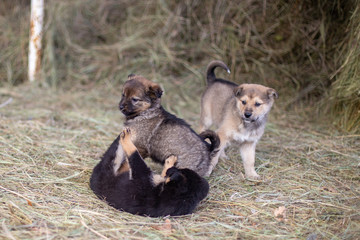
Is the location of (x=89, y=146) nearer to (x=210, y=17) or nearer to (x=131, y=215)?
(x=131, y=215)

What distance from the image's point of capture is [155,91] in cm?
520

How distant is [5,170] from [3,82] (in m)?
5.15

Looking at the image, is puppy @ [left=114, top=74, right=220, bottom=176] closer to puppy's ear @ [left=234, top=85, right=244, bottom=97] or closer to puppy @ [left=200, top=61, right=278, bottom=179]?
puppy @ [left=200, top=61, right=278, bottom=179]

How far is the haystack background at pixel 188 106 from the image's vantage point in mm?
3934

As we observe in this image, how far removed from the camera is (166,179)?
4.14m

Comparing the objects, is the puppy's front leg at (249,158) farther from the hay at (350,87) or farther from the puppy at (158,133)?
the hay at (350,87)

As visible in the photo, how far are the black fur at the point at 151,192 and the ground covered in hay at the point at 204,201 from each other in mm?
102

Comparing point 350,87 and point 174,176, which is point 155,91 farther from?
point 350,87

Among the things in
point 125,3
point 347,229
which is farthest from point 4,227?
point 125,3

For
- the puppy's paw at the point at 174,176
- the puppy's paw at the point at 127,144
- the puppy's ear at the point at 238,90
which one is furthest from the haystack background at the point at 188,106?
the puppy's ear at the point at 238,90

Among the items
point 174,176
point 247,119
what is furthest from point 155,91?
point 174,176

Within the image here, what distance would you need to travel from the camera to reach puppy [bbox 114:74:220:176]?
4.92 m

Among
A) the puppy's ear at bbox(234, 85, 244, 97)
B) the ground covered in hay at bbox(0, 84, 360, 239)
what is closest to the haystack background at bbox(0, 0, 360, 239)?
the ground covered in hay at bbox(0, 84, 360, 239)

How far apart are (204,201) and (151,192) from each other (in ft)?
2.53
